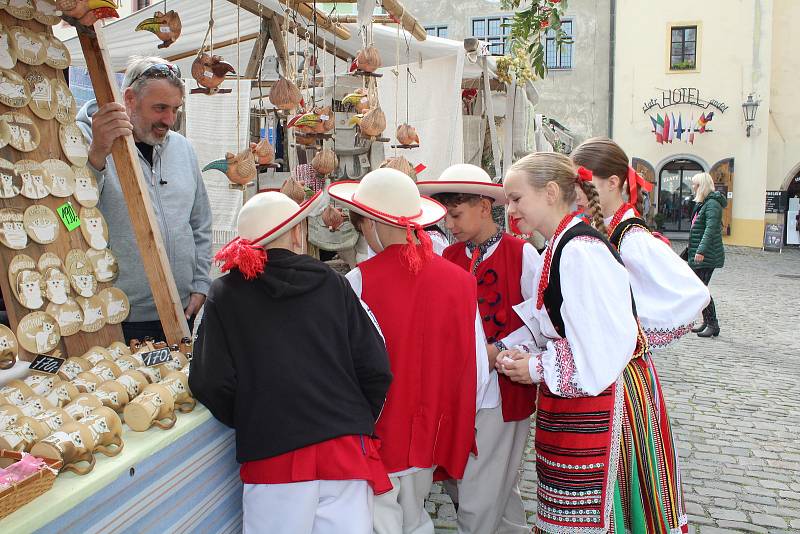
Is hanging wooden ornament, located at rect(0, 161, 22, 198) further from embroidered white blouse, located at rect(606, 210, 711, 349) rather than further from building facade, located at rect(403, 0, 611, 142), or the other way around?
building facade, located at rect(403, 0, 611, 142)

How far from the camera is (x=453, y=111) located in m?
5.25

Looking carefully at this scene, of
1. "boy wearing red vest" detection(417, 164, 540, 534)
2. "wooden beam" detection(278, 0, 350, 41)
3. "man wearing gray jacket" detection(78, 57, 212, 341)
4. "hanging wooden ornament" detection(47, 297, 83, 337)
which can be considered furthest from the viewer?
"wooden beam" detection(278, 0, 350, 41)

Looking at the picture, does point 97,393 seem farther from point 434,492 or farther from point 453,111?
point 453,111

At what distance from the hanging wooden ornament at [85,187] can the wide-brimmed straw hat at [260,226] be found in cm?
58

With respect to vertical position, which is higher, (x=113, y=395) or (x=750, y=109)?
(x=750, y=109)

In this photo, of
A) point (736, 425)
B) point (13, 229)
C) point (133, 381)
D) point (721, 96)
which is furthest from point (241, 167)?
point (721, 96)

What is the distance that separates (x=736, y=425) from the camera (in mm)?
4957

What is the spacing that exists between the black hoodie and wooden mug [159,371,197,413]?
0.04 metres

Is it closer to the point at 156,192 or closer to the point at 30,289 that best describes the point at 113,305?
the point at 30,289

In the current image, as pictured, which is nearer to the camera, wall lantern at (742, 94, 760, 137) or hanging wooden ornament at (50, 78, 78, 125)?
hanging wooden ornament at (50, 78, 78, 125)

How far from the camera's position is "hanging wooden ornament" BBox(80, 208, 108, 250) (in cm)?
216

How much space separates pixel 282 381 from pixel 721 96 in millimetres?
22580

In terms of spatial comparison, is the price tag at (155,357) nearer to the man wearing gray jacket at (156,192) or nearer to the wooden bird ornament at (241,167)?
the man wearing gray jacket at (156,192)

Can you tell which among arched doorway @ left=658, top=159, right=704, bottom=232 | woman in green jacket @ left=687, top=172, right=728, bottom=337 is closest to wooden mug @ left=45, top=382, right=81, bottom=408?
woman in green jacket @ left=687, top=172, right=728, bottom=337
